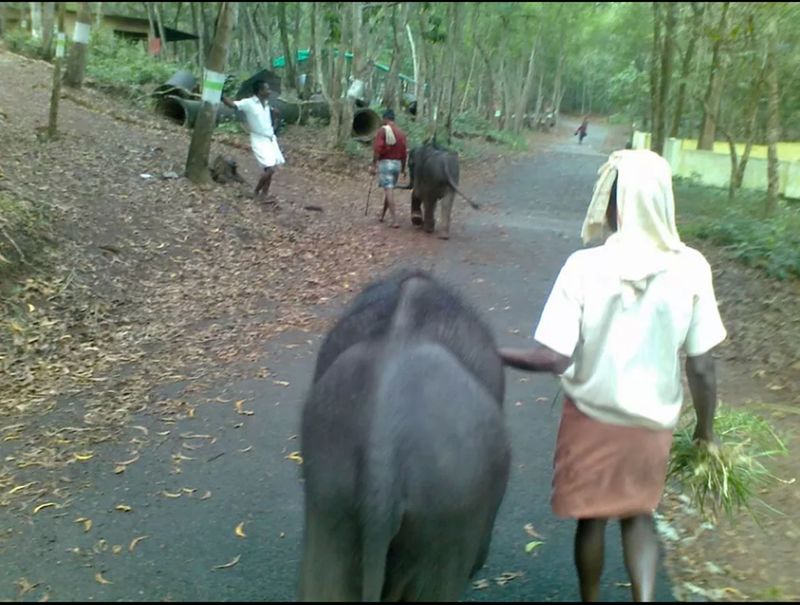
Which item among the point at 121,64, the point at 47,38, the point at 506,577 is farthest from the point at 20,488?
the point at 121,64

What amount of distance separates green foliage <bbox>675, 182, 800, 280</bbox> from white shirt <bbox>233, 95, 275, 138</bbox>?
5.72 metres

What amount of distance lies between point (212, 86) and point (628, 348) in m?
10.1

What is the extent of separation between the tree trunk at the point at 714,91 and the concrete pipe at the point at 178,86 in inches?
411

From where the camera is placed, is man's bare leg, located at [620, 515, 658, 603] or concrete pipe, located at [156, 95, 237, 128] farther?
concrete pipe, located at [156, 95, 237, 128]

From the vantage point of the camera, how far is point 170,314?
808 cm

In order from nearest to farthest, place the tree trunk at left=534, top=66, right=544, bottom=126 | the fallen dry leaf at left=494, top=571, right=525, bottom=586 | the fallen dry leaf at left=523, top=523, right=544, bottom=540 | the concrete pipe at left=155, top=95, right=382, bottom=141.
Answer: the fallen dry leaf at left=494, top=571, right=525, bottom=586
the fallen dry leaf at left=523, top=523, right=544, bottom=540
the concrete pipe at left=155, top=95, right=382, bottom=141
the tree trunk at left=534, top=66, right=544, bottom=126

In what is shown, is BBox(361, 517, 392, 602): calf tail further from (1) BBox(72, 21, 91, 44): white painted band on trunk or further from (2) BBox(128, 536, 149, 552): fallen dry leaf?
(1) BBox(72, 21, 91, 44): white painted band on trunk

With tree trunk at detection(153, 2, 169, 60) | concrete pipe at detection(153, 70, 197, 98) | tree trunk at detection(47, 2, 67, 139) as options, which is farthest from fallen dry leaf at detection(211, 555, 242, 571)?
concrete pipe at detection(153, 70, 197, 98)

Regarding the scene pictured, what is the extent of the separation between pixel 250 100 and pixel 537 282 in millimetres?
5178

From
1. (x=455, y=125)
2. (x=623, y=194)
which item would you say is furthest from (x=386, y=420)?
(x=455, y=125)

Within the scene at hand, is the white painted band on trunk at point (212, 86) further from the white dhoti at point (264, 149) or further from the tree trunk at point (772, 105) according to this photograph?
the tree trunk at point (772, 105)

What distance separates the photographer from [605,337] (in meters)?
2.97

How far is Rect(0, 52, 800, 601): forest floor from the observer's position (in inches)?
180

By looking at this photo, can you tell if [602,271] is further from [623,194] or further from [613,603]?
[613,603]
